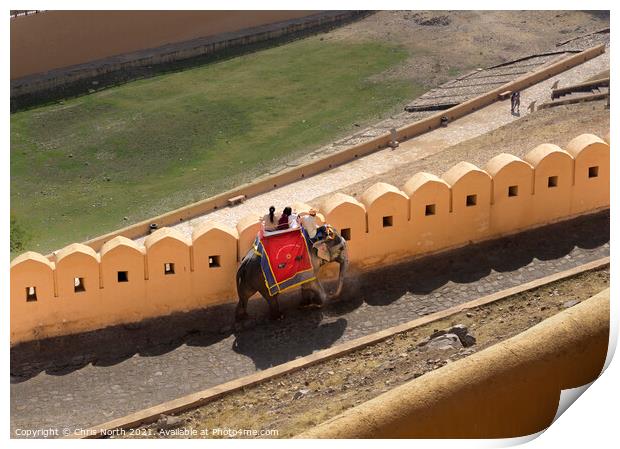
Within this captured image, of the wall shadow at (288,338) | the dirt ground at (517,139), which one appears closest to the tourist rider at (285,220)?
the wall shadow at (288,338)

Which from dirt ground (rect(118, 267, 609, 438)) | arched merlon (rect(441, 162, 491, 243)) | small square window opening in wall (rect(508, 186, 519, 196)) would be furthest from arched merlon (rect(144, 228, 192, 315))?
small square window opening in wall (rect(508, 186, 519, 196))

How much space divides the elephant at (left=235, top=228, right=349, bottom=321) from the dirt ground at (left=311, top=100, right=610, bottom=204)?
5990mm

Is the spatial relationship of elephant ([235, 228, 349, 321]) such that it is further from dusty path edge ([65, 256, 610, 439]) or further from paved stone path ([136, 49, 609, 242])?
paved stone path ([136, 49, 609, 242])

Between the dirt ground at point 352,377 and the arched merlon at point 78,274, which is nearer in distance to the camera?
the dirt ground at point 352,377

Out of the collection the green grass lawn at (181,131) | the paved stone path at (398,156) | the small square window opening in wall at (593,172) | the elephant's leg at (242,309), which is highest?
the small square window opening in wall at (593,172)

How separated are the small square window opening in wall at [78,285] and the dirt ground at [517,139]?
25.6 feet

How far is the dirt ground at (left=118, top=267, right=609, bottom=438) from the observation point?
15.1 metres

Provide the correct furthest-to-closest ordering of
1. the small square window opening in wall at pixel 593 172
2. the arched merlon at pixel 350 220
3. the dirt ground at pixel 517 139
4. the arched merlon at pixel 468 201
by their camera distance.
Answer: the dirt ground at pixel 517 139 → the small square window opening in wall at pixel 593 172 → the arched merlon at pixel 468 201 → the arched merlon at pixel 350 220

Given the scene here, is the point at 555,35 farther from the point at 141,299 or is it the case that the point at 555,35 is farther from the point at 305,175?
the point at 141,299

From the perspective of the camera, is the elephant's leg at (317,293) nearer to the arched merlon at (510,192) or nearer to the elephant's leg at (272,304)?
the elephant's leg at (272,304)

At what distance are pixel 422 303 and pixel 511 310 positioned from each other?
1.36 metres

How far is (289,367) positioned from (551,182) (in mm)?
5853

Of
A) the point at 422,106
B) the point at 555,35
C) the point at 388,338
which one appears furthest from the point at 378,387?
the point at 555,35

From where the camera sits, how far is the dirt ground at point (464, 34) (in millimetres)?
36688
